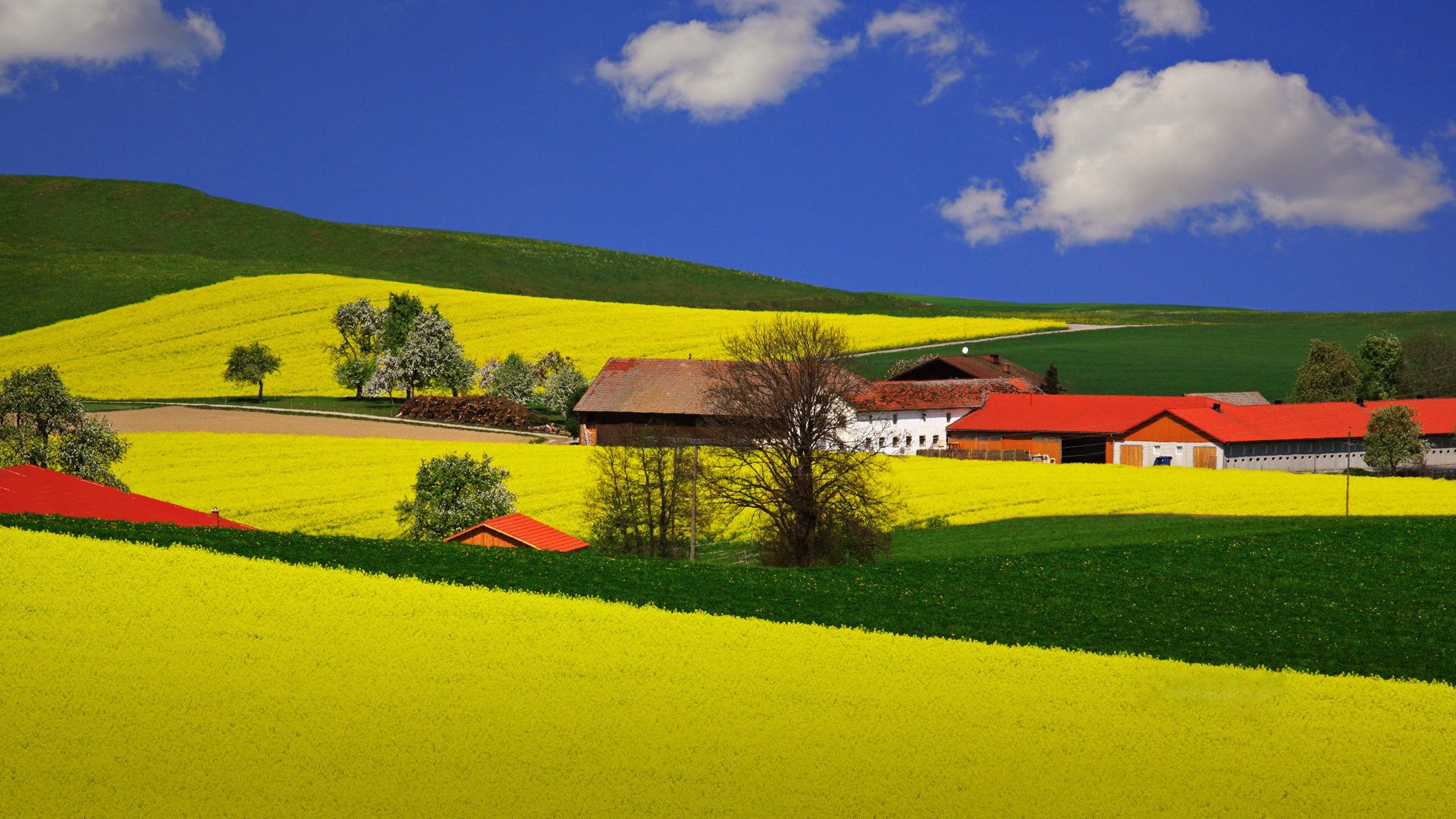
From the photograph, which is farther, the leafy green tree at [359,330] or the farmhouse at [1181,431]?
the leafy green tree at [359,330]

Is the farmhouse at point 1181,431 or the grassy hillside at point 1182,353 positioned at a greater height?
the grassy hillside at point 1182,353

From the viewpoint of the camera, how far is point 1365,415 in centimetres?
7719

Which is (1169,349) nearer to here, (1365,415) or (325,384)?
(1365,415)

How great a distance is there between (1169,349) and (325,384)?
2939 inches

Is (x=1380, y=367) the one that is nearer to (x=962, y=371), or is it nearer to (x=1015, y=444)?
(x=962, y=371)

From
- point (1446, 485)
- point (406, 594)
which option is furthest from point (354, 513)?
point (1446, 485)

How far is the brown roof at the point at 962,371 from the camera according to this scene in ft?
300

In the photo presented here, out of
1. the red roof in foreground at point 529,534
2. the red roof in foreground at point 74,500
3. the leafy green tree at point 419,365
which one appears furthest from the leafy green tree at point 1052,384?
the red roof in foreground at point 74,500

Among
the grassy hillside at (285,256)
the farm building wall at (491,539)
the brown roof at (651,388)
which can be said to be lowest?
the farm building wall at (491,539)

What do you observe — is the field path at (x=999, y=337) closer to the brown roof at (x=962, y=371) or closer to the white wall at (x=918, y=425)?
the brown roof at (x=962, y=371)

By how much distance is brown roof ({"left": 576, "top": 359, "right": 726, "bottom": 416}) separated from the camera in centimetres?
7081

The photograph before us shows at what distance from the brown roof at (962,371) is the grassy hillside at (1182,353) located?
3.11 m

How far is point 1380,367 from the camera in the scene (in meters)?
97.5

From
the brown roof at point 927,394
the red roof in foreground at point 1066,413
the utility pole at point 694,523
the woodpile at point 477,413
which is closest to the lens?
the utility pole at point 694,523
